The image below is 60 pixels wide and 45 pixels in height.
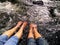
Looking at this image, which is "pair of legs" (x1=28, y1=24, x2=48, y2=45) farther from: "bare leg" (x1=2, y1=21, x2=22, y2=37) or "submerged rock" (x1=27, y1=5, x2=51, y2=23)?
"submerged rock" (x1=27, y1=5, x2=51, y2=23)

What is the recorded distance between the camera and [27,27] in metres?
4.41

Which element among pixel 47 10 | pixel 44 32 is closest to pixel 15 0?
pixel 47 10

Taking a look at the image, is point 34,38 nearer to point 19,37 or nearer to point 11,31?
point 19,37

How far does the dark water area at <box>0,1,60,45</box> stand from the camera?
3.99 m

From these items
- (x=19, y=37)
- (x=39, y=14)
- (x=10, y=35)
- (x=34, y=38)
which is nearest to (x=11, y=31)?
(x=10, y=35)

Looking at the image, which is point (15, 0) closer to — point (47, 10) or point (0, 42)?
point (47, 10)

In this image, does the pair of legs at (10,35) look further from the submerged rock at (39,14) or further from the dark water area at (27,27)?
the submerged rock at (39,14)

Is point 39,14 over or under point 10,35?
over

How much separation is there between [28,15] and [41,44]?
1.47 meters

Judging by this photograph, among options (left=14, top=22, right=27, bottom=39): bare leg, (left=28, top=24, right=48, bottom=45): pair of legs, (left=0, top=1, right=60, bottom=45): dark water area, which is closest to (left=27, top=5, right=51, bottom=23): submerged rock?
(left=0, top=1, right=60, bottom=45): dark water area

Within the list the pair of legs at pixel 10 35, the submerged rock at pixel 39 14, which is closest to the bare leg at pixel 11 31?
the pair of legs at pixel 10 35

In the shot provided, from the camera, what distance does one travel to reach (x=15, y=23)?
14.9 ft

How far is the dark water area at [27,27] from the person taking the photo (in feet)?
13.1

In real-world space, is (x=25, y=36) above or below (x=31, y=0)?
below
